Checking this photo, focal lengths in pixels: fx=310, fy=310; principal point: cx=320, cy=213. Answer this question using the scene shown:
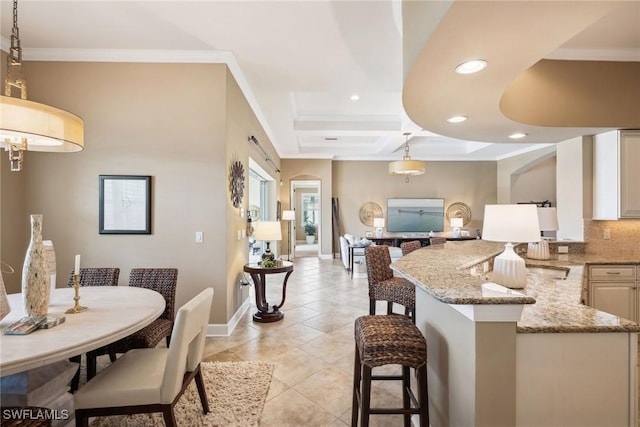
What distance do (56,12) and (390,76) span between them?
10.7ft

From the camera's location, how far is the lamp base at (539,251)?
338 centimetres

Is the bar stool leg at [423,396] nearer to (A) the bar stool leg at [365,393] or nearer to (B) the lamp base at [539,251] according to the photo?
(A) the bar stool leg at [365,393]

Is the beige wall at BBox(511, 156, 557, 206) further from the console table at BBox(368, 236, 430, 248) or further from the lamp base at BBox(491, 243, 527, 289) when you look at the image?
the lamp base at BBox(491, 243, 527, 289)

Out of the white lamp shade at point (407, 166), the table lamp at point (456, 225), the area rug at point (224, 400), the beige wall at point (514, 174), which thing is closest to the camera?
the area rug at point (224, 400)

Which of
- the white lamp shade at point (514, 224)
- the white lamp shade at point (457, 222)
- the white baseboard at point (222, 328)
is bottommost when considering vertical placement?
the white baseboard at point (222, 328)

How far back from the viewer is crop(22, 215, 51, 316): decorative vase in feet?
5.36

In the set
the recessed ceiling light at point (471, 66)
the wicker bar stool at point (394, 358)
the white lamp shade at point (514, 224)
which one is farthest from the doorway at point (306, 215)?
the wicker bar stool at point (394, 358)

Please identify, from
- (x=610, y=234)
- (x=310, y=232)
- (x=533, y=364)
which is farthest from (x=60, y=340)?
(x=310, y=232)

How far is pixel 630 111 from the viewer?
3293 millimetres

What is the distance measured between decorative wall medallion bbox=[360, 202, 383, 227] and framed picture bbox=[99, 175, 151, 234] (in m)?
6.98

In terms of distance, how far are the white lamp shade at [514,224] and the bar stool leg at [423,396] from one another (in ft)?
3.50

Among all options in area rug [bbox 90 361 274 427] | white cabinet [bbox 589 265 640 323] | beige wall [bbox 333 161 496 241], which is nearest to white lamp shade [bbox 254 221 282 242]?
area rug [bbox 90 361 274 427]

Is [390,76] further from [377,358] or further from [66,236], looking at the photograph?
[66,236]

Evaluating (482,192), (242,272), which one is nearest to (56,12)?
(242,272)
